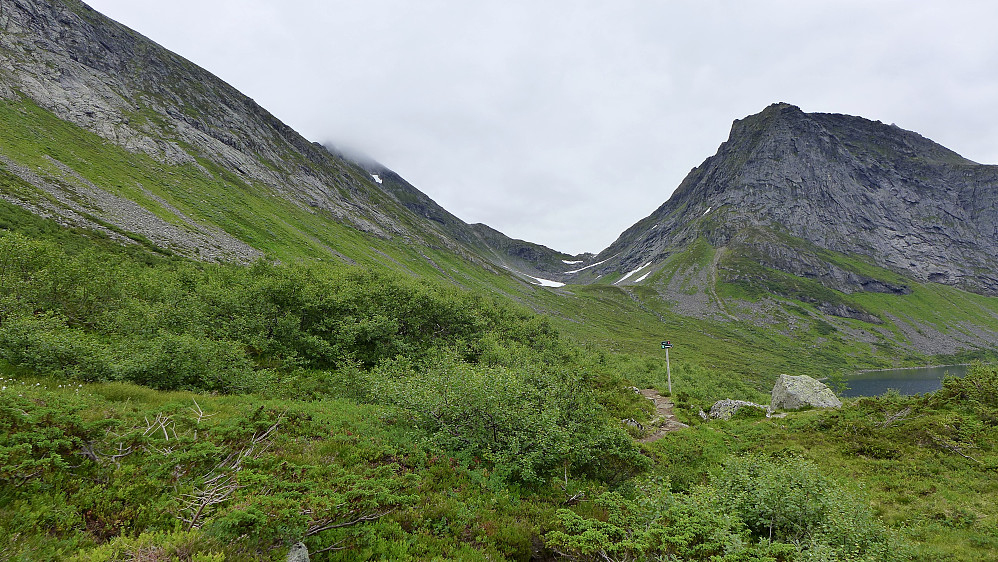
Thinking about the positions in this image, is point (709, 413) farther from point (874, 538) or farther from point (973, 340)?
point (973, 340)

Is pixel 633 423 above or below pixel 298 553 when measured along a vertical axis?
above

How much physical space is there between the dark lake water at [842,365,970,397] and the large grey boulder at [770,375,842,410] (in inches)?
3082

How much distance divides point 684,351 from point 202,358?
432 ft

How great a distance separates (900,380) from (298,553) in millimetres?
167194

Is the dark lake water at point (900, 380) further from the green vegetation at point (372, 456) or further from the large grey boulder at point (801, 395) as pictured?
the green vegetation at point (372, 456)

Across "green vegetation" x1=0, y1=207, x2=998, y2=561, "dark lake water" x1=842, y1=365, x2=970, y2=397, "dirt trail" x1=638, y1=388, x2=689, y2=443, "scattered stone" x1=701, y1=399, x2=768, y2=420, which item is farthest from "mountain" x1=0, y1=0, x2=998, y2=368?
"scattered stone" x1=701, y1=399, x2=768, y2=420

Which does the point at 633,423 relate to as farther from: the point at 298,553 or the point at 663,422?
the point at 298,553

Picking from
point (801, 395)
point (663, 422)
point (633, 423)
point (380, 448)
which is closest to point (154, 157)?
point (380, 448)

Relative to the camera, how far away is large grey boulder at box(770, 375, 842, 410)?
2803cm

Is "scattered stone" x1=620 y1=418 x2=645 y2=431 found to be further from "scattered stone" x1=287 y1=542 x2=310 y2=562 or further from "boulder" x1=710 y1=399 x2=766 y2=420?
"scattered stone" x1=287 y1=542 x2=310 y2=562

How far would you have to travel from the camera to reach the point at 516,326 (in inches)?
1642

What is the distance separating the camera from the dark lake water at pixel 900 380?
93.1 metres

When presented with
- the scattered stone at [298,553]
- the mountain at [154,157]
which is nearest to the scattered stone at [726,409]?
the scattered stone at [298,553]

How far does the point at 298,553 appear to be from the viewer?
279 inches
